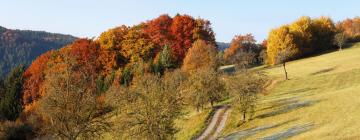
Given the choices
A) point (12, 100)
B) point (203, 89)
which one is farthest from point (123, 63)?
point (203, 89)

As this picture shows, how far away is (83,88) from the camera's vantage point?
45219 mm

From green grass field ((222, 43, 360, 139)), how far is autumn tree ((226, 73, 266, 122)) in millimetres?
1792

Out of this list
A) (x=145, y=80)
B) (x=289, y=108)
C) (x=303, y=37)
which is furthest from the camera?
(x=303, y=37)

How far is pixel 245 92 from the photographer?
67.8 m

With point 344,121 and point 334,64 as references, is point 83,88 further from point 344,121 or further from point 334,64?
point 334,64

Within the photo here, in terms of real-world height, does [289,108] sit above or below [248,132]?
above

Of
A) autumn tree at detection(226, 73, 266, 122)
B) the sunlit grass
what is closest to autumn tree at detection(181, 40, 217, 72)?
the sunlit grass

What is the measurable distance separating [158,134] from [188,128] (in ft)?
99.0

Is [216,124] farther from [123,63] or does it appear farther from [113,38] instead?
[113,38]

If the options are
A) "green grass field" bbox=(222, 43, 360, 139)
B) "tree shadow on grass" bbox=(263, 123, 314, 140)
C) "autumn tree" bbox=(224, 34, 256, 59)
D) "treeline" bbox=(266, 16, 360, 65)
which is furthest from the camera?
"autumn tree" bbox=(224, 34, 256, 59)

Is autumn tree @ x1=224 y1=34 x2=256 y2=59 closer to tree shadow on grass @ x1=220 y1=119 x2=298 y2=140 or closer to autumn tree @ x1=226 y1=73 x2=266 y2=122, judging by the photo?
autumn tree @ x1=226 y1=73 x2=266 y2=122

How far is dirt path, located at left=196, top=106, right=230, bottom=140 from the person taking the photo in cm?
6299

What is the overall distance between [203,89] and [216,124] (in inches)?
417

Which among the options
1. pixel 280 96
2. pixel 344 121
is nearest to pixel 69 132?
pixel 344 121
